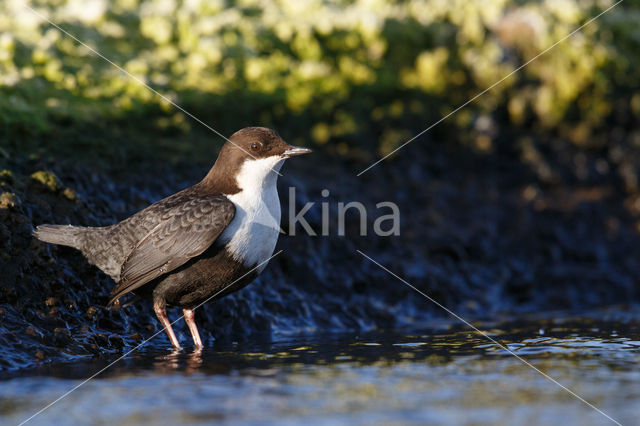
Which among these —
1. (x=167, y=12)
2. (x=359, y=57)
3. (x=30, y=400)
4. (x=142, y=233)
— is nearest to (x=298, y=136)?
(x=359, y=57)

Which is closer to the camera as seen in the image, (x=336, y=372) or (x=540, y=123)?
(x=336, y=372)

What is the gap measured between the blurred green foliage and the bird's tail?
2.80m

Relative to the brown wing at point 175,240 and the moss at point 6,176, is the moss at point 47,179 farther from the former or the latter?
the brown wing at point 175,240

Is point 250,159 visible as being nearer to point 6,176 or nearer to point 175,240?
point 175,240

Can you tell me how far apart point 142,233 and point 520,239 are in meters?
5.02

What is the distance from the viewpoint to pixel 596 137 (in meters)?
11.4

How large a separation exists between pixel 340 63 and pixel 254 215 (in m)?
5.08

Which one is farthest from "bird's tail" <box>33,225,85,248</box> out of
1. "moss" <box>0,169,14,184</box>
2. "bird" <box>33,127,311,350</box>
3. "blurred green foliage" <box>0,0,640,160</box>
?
"blurred green foliage" <box>0,0,640,160</box>

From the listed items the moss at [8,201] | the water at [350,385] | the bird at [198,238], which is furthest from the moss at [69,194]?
the water at [350,385]

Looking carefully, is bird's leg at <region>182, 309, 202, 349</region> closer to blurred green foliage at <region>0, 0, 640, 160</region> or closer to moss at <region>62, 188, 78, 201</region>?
moss at <region>62, 188, 78, 201</region>

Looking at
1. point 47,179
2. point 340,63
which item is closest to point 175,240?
point 47,179

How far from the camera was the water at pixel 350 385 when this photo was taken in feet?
14.4

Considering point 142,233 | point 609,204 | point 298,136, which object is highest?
point 298,136

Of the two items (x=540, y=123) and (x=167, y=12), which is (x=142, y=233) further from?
(x=540, y=123)
